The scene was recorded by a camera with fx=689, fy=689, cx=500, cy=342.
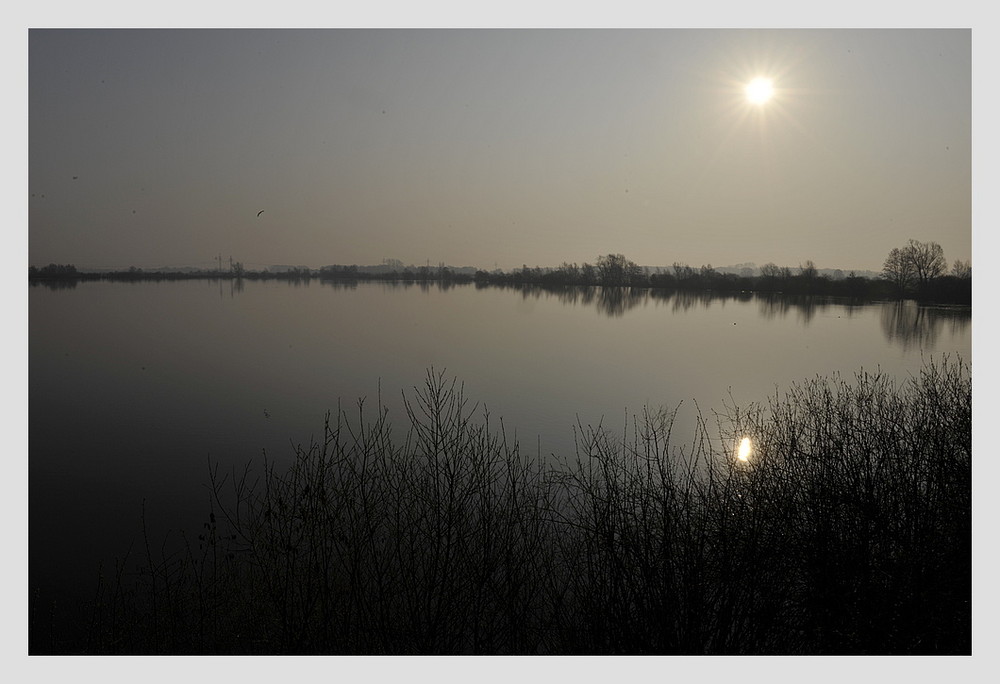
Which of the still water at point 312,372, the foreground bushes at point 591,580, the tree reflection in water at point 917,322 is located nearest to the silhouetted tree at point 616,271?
the still water at point 312,372

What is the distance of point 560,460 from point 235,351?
17876mm

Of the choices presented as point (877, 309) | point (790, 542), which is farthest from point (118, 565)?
point (877, 309)

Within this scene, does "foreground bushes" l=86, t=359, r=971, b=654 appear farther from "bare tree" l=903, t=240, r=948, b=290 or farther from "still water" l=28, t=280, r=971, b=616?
"bare tree" l=903, t=240, r=948, b=290

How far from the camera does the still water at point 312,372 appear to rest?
39.3 ft

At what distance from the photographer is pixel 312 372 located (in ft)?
73.8

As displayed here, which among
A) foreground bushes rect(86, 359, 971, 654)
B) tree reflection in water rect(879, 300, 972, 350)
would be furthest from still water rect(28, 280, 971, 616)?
foreground bushes rect(86, 359, 971, 654)

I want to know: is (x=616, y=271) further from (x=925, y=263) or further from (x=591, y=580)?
(x=591, y=580)

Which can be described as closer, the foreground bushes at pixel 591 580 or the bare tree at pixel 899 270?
the foreground bushes at pixel 591 580

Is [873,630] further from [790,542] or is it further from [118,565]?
[118,565]

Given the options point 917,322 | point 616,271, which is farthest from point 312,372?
point 616,271

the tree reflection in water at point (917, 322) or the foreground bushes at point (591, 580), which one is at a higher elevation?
the tree reflection in water at point (917, 322)

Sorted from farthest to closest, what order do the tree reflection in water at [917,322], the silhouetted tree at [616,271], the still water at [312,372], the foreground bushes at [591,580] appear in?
the silhouetted tree at [616,271], the tree reflection in water at [917,322], the still water at [312,372], the foreground bushes at [591,580]

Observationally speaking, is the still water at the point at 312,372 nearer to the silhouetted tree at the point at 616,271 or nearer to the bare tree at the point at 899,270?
the bare tree at the point at 899,270

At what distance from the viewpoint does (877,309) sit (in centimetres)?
2900
